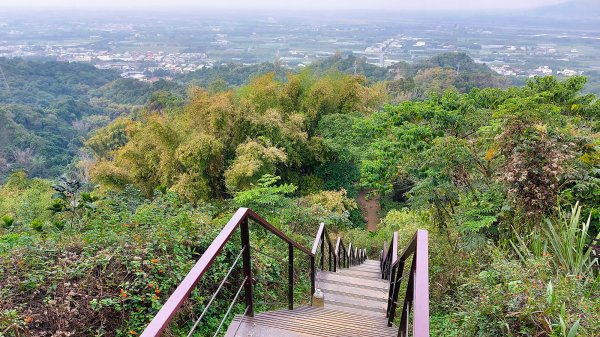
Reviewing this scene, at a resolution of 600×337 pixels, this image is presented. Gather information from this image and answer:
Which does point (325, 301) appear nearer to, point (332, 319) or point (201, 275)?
point (332, 319)

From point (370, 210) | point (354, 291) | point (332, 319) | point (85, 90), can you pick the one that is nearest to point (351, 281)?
point (354, 291)

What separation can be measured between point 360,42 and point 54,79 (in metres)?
83.4

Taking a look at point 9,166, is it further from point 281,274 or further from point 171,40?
point 171,40

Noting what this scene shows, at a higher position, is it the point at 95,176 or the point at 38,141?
the point at 95,176

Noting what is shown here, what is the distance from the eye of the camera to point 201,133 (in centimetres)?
1201

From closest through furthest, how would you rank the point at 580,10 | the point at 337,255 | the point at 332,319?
the point at 332,319 → the point at 337,255 → the point at 580,10

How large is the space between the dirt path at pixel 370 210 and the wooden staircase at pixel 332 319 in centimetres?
1174

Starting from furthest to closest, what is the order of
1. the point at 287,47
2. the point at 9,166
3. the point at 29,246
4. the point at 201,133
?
the point at 287,47, the point at 9,166, the point at 201,133, the point at 29,246

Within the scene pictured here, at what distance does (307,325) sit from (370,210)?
1581 cm

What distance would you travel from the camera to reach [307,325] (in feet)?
8.71

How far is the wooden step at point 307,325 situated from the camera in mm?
2391

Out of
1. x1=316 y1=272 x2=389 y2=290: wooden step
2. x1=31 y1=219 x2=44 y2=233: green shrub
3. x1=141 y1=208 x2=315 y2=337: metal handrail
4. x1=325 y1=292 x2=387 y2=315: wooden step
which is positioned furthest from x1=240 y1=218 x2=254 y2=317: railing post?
x1=31 y1=219 x2=44 y2=233: green shrub

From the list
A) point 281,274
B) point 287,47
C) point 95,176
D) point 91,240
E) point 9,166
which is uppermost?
point 287,47

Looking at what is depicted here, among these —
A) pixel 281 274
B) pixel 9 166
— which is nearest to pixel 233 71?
pixel 9 166
